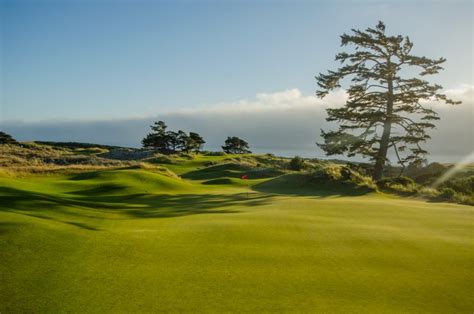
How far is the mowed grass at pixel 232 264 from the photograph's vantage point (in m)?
5.00

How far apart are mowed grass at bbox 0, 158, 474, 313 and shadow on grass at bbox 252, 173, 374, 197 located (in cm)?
1315

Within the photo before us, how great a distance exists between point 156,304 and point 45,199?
8.88 metres

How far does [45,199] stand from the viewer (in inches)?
483

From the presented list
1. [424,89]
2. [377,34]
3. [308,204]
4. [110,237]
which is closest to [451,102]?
[424,89]

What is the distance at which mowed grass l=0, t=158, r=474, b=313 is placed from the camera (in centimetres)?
500

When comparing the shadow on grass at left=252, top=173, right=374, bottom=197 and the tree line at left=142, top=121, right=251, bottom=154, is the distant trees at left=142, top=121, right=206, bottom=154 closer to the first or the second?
the tree line at left=142, top=121, right=251, bottom=154

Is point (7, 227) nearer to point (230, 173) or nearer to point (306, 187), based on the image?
point (306, 187)

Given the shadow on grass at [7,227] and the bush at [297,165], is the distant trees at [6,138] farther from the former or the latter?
the shadow on grass at [7,227]

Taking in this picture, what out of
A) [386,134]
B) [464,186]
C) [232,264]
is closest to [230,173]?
[386,134]

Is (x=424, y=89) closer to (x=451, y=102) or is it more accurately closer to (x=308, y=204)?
(x=451, y=102)

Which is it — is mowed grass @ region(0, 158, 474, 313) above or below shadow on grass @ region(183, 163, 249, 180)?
below

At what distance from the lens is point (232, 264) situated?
6.51 m

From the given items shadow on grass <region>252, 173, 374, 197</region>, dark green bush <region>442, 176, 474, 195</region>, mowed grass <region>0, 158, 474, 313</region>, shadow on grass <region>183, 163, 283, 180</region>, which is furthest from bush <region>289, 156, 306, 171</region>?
mowed grass <region>0, 158, 474, 313</region>

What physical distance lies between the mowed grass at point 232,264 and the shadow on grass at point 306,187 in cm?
1315
